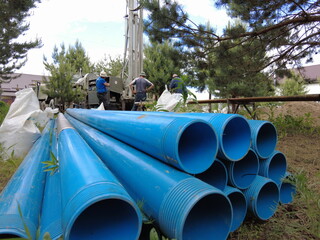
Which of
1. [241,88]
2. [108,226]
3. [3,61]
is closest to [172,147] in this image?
[108,226]

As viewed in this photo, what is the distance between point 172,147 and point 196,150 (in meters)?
0.27

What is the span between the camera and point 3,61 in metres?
11.4

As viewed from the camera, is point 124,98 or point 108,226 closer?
point 108,226

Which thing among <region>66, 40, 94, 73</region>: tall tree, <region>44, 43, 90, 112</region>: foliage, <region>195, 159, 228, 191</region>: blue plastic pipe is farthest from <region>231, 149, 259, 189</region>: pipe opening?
<region>66, 40, 94, 73</region>: tall tree

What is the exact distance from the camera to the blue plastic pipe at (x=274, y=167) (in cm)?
165

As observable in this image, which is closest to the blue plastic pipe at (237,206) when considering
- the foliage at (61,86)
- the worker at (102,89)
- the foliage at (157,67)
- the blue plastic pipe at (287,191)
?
the blue plastic pipe at (287,191)

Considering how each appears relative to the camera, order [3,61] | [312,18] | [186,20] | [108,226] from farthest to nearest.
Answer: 1. [3,61]
2. [186,20]
3. [312,18]
4. [108,226]

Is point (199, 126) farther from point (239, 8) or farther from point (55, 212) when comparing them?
point (239, 8)

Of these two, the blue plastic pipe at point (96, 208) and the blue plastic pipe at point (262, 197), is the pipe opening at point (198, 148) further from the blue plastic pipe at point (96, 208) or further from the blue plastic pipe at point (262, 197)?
the blue plastic pipe at point (262, 197)

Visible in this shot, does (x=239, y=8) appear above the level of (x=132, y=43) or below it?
below

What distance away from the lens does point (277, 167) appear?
1.76 meters

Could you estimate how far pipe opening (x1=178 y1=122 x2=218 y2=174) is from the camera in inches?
47.9

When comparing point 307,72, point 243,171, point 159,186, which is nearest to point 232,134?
point 243,171

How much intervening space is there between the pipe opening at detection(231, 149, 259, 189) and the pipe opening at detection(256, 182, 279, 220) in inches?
5.1
